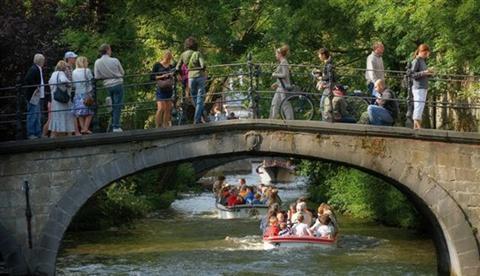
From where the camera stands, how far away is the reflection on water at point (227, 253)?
71.6ft

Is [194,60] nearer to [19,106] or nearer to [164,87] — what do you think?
[164,87]

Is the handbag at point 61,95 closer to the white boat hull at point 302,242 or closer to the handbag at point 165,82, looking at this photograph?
the handbag at point 165,82

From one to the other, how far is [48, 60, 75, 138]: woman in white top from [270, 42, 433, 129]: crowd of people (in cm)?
306

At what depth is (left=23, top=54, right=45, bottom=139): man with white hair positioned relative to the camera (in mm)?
16844

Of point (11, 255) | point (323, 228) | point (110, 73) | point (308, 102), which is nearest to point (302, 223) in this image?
point (323, 228)

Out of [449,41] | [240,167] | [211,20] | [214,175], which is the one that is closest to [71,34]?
[211,20]

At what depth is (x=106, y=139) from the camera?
16578 mm

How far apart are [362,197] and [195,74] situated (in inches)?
534

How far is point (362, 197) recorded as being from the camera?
2972 centimetres

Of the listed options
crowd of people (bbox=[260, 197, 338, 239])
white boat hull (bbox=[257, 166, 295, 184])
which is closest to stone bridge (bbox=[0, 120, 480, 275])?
crowd of people (bbox=[260, 197, 338, 239])

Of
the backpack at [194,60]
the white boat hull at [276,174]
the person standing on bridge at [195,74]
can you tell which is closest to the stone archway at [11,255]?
the person standing on bridge at [195,74]

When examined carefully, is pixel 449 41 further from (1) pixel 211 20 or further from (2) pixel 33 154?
(2) pixel 33 154

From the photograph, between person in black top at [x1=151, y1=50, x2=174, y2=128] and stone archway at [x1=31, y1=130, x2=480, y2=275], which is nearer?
stone archway at [x1=31, y1=130, x2=480, y2=275]

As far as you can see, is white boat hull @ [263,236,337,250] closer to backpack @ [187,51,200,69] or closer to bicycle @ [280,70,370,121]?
bicycle @ [280,70,370,121]
